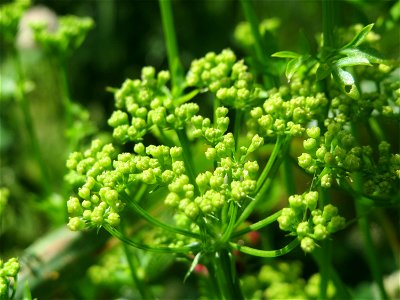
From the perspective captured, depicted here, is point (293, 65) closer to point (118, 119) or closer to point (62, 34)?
point (118, 119)

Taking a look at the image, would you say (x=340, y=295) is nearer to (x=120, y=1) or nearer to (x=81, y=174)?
(x=81, y=174)

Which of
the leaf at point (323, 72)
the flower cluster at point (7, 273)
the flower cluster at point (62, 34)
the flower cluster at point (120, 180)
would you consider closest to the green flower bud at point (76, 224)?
the flower cluster at point (120, 180)

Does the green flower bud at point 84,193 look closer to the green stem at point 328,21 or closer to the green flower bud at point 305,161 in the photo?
the green flower bud at point 305,161

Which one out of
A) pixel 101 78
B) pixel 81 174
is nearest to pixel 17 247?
pixel 101 78

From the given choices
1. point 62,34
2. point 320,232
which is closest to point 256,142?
point 320,232

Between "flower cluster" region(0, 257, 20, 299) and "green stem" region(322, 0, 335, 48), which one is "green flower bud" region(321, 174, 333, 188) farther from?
"flower cluster" region(0, 257, 20, 299)
